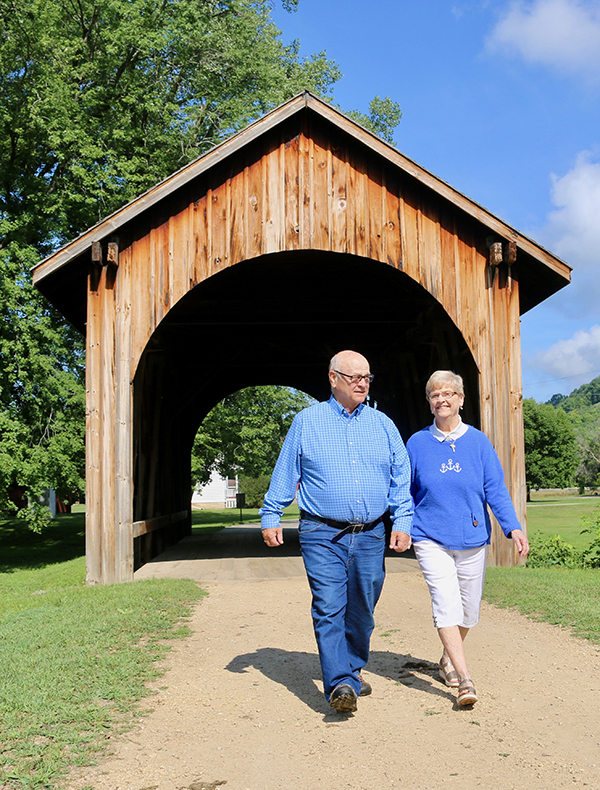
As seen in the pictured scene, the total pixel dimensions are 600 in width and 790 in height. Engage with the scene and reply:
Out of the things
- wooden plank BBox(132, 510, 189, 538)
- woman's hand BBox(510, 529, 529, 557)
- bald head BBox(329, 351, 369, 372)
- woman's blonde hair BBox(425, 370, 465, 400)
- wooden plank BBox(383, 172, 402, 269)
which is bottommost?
wooden plank BBox(132, 510, 189, 538)

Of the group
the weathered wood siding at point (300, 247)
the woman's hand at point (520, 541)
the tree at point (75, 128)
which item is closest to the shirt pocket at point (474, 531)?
the woman's hand at point (520, 541)

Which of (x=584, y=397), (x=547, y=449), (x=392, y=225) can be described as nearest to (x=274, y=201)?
(x=392, y=225)

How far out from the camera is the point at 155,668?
5.07 m

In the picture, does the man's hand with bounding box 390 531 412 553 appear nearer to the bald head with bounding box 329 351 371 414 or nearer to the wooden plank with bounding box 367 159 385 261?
the bald head with bounding box 329 351 371 414

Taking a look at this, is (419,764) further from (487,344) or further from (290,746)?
(487,344)

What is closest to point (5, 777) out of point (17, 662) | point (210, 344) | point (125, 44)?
point (17, 662)

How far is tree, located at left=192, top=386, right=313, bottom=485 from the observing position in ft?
88.1

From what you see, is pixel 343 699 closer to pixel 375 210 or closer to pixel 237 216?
pixel 237 216

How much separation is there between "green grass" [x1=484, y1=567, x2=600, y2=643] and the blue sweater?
198 cm

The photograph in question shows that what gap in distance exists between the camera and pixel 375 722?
12.9 ft

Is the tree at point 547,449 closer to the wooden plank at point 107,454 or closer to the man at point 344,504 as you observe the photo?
the wooden plank at point 107,454

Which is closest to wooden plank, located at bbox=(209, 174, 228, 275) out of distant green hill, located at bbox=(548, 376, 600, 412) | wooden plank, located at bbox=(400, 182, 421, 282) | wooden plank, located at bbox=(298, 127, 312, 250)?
wooden plank, located at bbox=(298, 127, 312, 250)

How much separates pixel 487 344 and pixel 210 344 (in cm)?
838

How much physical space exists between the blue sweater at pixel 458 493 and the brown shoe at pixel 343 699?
943mm
